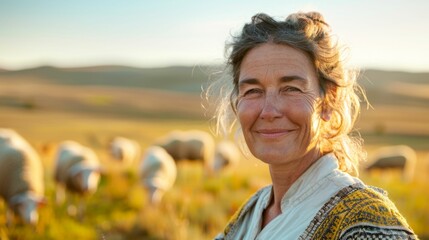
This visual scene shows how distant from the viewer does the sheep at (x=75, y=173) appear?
1162cm

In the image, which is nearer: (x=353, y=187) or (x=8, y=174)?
(x=353, y=187)

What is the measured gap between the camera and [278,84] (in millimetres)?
2281

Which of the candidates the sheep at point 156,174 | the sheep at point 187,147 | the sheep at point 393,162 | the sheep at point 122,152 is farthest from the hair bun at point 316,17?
the sheep at point 122,152

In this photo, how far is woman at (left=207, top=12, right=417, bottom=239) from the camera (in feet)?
7.03

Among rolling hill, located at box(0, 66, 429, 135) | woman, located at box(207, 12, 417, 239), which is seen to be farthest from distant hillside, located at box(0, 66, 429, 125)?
woman, located at box(207, 12, 417, 239)

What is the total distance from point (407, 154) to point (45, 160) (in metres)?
12.6

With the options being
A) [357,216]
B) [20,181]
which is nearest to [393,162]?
[20,181]

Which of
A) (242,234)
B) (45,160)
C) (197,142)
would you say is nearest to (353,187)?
(242,234)

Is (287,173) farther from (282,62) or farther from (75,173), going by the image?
(75,173)

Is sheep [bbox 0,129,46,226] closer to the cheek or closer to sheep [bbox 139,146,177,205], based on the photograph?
sheep [bbox 139,146,177,205]

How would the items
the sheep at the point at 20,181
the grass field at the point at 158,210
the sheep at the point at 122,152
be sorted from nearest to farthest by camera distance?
1. the grass field at the point at 158,210
2. the sheep at the point at 20,181
3. the sheep at the point at 122,152

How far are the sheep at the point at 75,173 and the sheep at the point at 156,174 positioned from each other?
101 cm

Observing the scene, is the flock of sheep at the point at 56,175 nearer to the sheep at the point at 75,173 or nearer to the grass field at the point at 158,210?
the sheep at the point at 75,173

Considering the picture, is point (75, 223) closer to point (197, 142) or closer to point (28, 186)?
point (28, 186)
